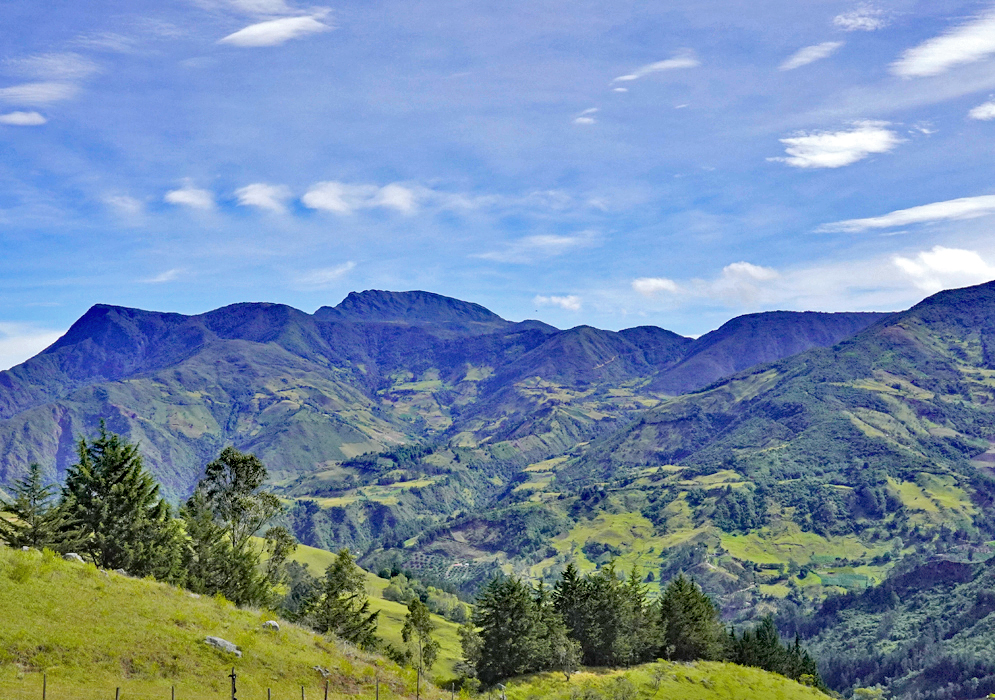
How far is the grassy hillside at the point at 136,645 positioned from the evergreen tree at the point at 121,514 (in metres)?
13.5

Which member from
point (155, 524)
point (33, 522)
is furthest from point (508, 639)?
point (33, 522)

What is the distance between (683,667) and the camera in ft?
377

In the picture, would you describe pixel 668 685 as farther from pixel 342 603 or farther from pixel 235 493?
pixel 235 493

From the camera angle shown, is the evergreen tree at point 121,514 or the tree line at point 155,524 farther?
the evergreen tree at point 121,514

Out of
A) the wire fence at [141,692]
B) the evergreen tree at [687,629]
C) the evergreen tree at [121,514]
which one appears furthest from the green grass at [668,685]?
the evergreen tree at [121,514]

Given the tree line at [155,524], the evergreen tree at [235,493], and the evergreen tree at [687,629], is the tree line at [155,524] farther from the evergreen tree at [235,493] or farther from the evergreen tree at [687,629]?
the evergreen tree at [687,629]

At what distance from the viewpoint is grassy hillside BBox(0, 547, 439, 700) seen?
133 feet

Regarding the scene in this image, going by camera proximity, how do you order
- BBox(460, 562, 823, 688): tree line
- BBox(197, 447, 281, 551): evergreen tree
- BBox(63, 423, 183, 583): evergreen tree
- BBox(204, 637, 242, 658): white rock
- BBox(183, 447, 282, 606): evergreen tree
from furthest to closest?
BBox(460, 562, 823, 688): tree line, BBox(197, 447, 281, 551): evergreen tree, BBox(183, 447, 282, 606): evergreen tree, BBox(63, 423, 183, 583): evergreen tree, BBox(204, 637, 242, 658): white rock

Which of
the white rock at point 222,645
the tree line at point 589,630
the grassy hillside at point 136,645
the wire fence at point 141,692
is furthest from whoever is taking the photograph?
the tree line at point 589,630

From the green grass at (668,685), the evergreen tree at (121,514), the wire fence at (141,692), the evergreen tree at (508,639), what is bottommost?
the green grass at (668,685)

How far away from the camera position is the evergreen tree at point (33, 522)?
2269 inches

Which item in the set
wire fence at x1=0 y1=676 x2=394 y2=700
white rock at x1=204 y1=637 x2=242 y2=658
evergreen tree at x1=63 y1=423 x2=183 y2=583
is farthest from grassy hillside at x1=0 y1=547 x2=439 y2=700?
evergreen tree at x1=63 y1=423 x2=183 y2=583

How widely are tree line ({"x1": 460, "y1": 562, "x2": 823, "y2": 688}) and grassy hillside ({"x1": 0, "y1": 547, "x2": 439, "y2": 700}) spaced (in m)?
41.5

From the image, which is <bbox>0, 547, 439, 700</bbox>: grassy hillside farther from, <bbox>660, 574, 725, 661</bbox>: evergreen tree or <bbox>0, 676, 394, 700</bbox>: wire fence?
<bbox>660, 574, 725, 661</bbox>: evergreen tree
